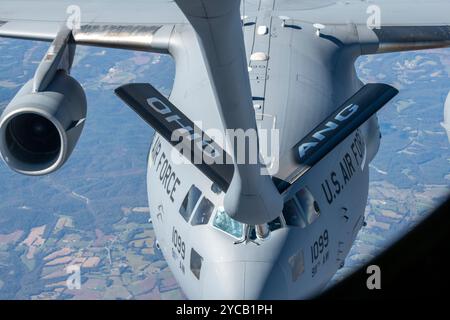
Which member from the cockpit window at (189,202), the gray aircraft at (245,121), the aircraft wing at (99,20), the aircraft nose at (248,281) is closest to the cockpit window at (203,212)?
the gray aircraft at (245,121)

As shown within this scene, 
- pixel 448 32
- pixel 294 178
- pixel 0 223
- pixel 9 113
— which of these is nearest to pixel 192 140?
pixel 294 178

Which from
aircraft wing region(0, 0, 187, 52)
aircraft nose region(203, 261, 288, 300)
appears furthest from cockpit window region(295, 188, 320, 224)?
aircraft wing region(0, 0, 187, 52)

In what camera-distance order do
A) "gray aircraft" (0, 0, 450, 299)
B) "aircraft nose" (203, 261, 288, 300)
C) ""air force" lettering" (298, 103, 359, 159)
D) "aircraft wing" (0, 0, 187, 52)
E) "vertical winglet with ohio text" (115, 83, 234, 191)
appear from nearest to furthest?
"gray aircraft" (0, 0, 450, 299), "vertical winglet with ohio text" (115, 83, 234, 191), "aircraft nose" (203, 261, 288, 300), ""air force" lettering" (298, 103, 359, 159), "aircraft wing" (0, 0, 187, 52)

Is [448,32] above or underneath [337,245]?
above

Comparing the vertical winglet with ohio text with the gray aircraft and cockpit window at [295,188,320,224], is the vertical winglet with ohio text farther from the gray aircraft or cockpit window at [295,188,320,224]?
cockpit window at [295,188,320,224]

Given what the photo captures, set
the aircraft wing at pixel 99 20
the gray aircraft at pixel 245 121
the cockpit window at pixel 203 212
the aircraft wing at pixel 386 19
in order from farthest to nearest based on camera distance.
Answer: the aircraft wing at pixel 99 20
the aircraft wing at pixel 386 19
the cockpit window at pixel 203 212
the gray aircraft at pixel 245 121

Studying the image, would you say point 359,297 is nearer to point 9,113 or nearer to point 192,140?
point 192,140

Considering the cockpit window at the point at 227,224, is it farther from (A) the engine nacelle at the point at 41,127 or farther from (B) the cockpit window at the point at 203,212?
(A) the engine nacelle at the point at 41,127
